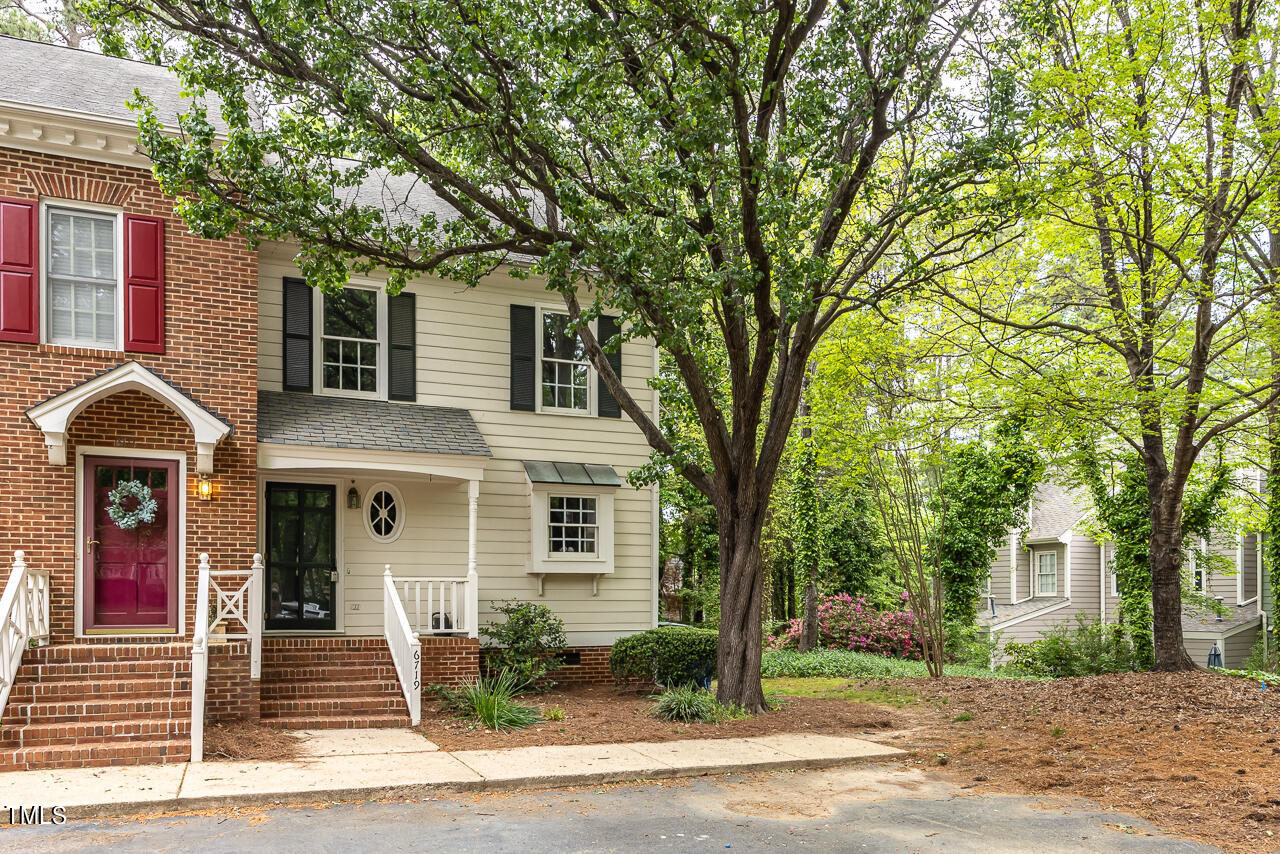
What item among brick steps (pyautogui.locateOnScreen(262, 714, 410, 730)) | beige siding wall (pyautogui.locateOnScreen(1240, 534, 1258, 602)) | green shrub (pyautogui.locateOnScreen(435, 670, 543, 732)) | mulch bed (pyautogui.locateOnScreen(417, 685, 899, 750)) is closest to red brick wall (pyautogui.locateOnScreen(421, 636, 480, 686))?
green shrub (pyautogui.locateOnScreen(435, 670, 543, 732))

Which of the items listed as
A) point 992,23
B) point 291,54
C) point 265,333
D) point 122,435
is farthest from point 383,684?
point 992,23

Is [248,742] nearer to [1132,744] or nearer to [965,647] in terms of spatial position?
[1132,744]

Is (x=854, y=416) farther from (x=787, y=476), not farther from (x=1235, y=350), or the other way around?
(x=787, y=476)

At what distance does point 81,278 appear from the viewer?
10.1 m

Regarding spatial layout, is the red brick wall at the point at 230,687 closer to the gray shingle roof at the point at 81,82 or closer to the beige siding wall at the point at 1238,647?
the gray shingle roof at the point at 81,82

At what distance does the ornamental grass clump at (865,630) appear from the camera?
67.2 ft

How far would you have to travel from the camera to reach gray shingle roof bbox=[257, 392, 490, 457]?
36.7 ft

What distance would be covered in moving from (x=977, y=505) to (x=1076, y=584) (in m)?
7.92

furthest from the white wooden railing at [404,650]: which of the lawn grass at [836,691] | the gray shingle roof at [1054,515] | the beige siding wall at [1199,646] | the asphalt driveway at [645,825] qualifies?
the beige siding wall at [1199,646]

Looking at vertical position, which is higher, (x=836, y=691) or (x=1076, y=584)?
(x=1076, y=584)

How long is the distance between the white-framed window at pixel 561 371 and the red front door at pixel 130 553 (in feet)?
16.3

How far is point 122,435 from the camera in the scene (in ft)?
33.2

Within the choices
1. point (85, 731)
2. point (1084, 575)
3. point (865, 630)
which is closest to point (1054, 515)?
point (1084, 575)

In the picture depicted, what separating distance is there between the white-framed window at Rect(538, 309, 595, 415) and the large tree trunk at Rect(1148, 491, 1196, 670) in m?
7.64
